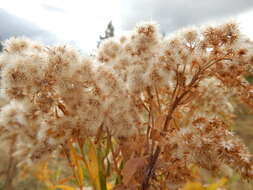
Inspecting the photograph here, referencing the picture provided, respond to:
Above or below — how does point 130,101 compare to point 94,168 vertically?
above

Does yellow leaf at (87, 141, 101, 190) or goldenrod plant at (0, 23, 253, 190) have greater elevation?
goldenrod plant at (0, 23, 253, 190)

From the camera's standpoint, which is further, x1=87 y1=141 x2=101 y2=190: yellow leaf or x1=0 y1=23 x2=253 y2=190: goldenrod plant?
x1=87 y1=141 x2=101 y2=190: yellow leaf

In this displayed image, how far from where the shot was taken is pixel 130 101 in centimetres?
83

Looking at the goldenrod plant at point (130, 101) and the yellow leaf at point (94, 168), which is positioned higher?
the goldenrod plant at point (130, 101)

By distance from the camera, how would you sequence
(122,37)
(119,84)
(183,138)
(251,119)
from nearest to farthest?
1. (183,138)
2. (119,84)
3. (122,37)
4. (251,119)

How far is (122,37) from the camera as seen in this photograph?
1.05 meters

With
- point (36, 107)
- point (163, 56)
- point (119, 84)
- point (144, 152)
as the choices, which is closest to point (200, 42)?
point (163, 56)

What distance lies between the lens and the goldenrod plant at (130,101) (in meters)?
0.69

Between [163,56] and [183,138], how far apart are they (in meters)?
0.25

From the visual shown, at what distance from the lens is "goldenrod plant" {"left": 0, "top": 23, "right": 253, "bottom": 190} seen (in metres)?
0.69

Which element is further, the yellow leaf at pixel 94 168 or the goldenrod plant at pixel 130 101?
the yellow leaf at pixel 94 168

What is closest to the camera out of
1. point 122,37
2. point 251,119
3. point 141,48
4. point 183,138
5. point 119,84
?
point 183,138

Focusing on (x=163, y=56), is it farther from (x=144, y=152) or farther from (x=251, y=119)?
(x=251, y=119)

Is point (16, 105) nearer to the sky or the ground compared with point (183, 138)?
nearer to the sky
